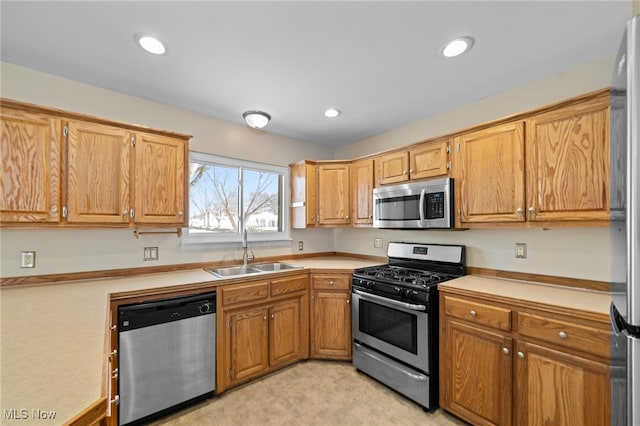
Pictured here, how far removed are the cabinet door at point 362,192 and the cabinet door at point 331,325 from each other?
0.87 metres

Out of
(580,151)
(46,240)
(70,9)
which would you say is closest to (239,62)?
(70,9)

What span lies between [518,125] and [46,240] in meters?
3.54

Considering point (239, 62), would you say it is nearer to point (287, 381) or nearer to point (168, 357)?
point (168, 357)

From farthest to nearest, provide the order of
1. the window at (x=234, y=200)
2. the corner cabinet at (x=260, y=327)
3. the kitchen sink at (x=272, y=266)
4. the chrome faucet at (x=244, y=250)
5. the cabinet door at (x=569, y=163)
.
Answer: the kitchen sink at (x=272, y=266)
the chrome faucet at (x=244, y=250)
the window at (x=234, y=200)
the corner cabinet at (x=260, y=327)
the cabinet door at (x=569, y=163)

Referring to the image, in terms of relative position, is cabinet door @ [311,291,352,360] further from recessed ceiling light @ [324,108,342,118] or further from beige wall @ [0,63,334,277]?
recessed ceiling light @ [324,108,342,118]

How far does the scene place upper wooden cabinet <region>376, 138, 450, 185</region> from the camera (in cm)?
239

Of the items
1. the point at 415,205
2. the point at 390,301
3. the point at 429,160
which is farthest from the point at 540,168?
the point at 390,301

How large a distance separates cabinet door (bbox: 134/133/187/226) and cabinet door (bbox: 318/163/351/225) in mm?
1508

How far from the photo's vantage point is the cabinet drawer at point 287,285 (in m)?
2.58

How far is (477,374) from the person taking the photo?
73.0 inches

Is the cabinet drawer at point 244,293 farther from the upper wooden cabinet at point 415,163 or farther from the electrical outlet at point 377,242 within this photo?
the upper wooden cabinet at point 415,163

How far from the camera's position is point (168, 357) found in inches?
78.7

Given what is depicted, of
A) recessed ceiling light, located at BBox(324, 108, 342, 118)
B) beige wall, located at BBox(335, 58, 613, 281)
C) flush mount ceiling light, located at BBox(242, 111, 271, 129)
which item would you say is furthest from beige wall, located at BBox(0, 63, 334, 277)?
beige wall, located at BBox(335, 58, 613, 281)

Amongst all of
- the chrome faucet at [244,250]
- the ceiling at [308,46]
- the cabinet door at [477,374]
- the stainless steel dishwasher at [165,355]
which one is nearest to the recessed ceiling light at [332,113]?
the ceiling at [308,46]
